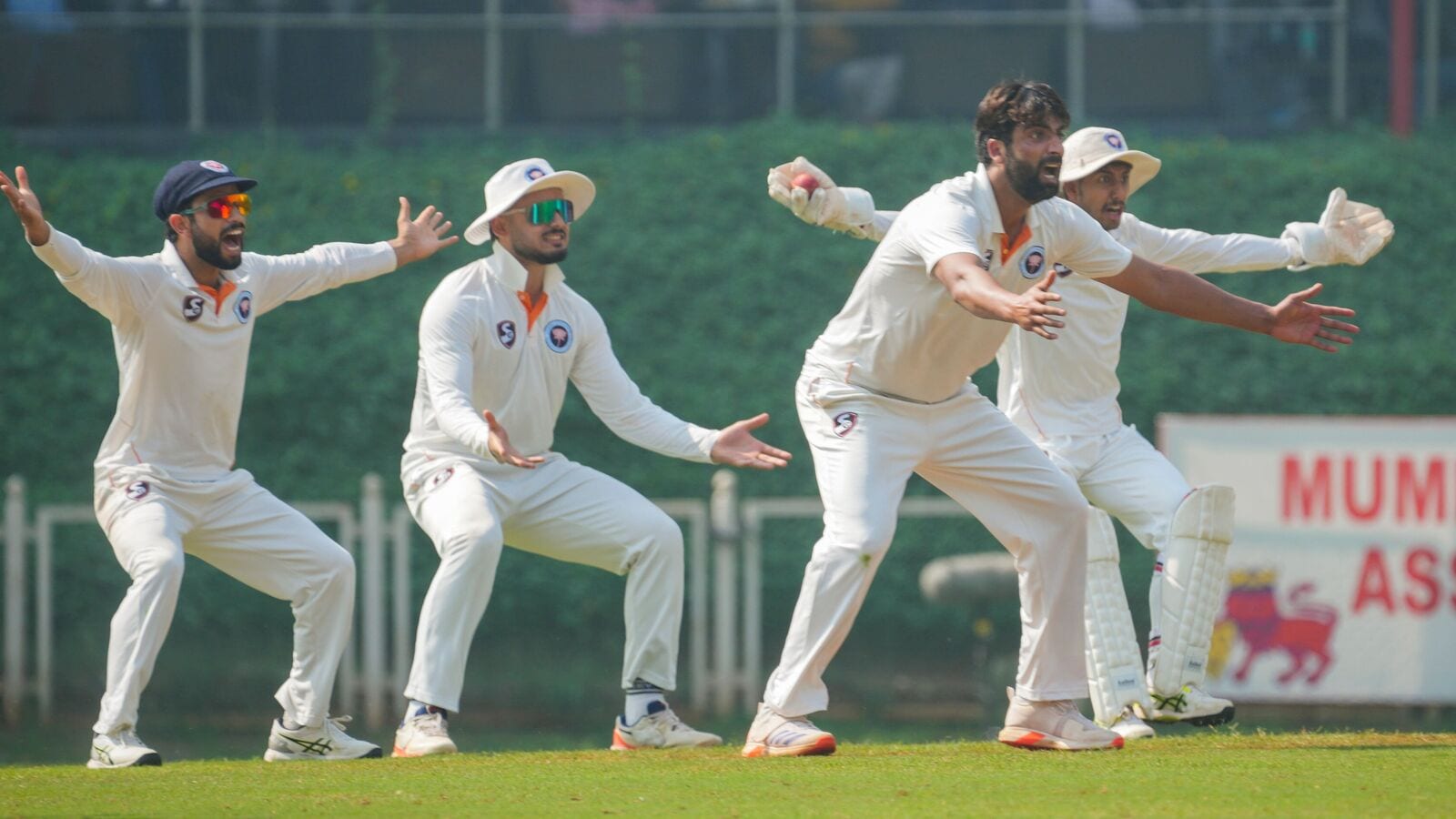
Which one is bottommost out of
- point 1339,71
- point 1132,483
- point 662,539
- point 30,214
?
point 662,539

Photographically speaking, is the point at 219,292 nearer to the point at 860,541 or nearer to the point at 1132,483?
the point at 860,541

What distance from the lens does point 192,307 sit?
252 inches

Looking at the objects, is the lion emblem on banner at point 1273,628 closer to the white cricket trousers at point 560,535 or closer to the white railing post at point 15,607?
the white cricket trousers at point 560,535

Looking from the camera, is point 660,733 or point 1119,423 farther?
point 1119,423

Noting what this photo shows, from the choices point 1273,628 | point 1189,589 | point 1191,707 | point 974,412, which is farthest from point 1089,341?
point 1273,628

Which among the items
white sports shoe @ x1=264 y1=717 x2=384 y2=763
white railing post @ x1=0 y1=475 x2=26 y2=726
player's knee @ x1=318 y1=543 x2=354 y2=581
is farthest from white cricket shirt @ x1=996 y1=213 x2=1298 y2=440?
white railing post @ x1=0 y1=475 x2=26 y2=726

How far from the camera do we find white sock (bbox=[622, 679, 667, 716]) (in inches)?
263

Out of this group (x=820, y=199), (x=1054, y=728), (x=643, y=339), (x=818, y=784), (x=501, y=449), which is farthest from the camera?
(x=643, y=339)

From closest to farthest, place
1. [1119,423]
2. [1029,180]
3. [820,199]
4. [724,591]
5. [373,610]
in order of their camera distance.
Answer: [1029,180] < [820,199] < [1119,423] < [373,610] < [724,591]

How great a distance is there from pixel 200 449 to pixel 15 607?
15.0 ft

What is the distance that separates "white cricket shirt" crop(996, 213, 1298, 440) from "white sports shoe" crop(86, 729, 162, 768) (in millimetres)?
3097

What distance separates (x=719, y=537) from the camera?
10.7m

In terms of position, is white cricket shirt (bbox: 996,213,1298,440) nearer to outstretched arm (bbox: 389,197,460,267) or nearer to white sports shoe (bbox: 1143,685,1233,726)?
white sports shoe (bbox: 1143,685,1233,726)

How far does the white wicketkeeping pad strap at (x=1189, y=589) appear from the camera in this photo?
6383mm
